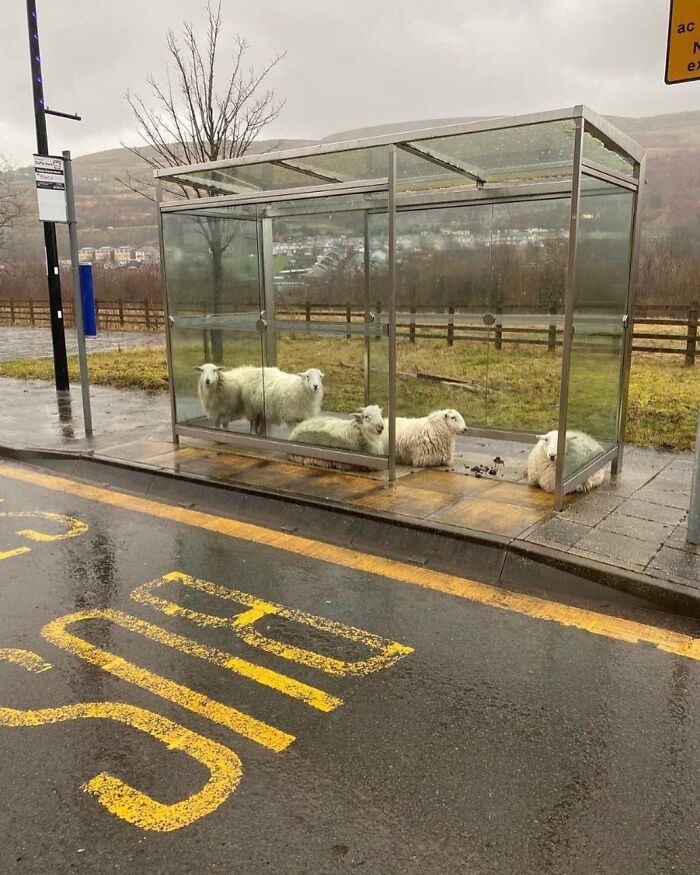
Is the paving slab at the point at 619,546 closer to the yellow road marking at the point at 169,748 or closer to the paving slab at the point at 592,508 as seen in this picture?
the paving slab at the point at 592,508

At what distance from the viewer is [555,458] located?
5.43 m

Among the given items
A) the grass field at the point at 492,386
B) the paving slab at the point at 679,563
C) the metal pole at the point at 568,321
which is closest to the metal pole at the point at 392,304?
the grass field at the point at 492,386

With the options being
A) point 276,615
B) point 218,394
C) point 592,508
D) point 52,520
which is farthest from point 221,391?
point 592,508

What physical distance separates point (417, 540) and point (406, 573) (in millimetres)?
415

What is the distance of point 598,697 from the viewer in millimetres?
3139

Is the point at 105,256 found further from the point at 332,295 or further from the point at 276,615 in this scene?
the point at 276,615

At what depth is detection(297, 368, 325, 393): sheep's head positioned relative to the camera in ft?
22.6

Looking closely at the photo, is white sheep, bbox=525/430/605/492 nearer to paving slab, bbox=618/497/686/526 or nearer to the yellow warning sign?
paving slab, bbox=618/497/686/526

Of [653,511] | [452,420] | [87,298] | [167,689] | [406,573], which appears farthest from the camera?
[87,298]

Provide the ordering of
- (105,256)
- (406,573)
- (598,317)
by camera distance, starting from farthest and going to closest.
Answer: (105,256), (598,317), (406,573)

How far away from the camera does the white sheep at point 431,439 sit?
6566 millimetres

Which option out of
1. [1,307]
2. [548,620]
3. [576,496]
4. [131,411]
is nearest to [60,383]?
[131,411]

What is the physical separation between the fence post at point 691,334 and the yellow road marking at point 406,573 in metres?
→ 10.5

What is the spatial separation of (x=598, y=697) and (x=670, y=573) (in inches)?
51.1
